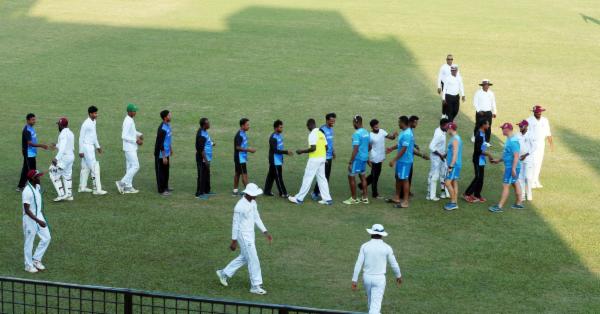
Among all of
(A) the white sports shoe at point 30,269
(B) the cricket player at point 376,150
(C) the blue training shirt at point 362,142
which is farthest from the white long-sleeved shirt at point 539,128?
(A) the white sports shoe at point 30,269

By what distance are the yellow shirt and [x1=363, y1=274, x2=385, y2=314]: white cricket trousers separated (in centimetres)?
561

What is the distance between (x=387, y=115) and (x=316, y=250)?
33.3 feet

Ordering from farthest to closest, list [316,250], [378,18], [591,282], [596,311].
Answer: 1. [378,18]
2. [316,250]
3. [591,282]
4. [596,311]

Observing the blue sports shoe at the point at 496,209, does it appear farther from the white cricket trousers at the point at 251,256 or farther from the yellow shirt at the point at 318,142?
the white cricket trousers at the point at 251,256

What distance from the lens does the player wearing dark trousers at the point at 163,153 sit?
17.2 m

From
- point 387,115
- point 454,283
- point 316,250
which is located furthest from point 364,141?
point 387,115

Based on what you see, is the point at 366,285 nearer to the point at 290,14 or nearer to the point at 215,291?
the point at 215,291

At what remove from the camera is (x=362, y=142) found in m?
17.1

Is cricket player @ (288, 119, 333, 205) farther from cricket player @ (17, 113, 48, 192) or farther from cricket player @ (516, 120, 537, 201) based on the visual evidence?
cricket player @ (17, 113, 48, 192)

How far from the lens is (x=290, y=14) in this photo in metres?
38.1

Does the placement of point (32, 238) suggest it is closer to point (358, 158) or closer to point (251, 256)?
point (251, 256)

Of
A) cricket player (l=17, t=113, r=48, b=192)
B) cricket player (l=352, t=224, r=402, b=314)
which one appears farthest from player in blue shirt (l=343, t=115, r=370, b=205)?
cricket player (l=17, t=113, r=48, b=192)

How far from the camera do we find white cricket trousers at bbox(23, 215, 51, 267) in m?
13.2

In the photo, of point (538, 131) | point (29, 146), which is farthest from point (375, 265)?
point (29, 146)
